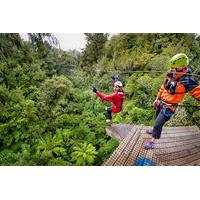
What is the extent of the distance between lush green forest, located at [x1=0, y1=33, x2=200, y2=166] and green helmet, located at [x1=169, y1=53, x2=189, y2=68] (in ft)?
0.32

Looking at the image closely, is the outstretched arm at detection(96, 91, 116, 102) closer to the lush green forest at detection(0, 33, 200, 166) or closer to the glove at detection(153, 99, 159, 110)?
the lush green forest at detection(0, 33, 200, 166)

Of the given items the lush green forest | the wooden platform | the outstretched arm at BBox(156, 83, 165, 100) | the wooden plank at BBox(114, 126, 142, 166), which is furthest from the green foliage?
the outstretched arm at BBox(156, 83, 165, 100)

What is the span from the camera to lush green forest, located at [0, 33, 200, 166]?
404cm

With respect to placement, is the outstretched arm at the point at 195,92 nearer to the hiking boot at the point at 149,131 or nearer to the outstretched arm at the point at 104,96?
the hiking boot at the point at 149,131

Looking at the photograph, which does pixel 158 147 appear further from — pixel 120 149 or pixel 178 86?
pixel 178 86

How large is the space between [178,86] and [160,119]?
0.50m

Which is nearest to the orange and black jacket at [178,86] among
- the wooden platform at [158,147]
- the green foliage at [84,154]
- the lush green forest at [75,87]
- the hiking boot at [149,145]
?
the lush green forest at [75,87]

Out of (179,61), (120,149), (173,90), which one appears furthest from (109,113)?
(179,61)

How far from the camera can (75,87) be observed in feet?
14.0

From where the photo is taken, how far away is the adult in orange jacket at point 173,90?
3.92 metres

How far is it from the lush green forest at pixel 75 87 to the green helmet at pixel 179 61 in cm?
10

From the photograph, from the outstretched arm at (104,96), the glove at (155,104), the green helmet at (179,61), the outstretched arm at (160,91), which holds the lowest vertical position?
the glove at (155,104)

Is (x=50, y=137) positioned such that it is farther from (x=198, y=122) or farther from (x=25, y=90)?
(x=198, y=122)
